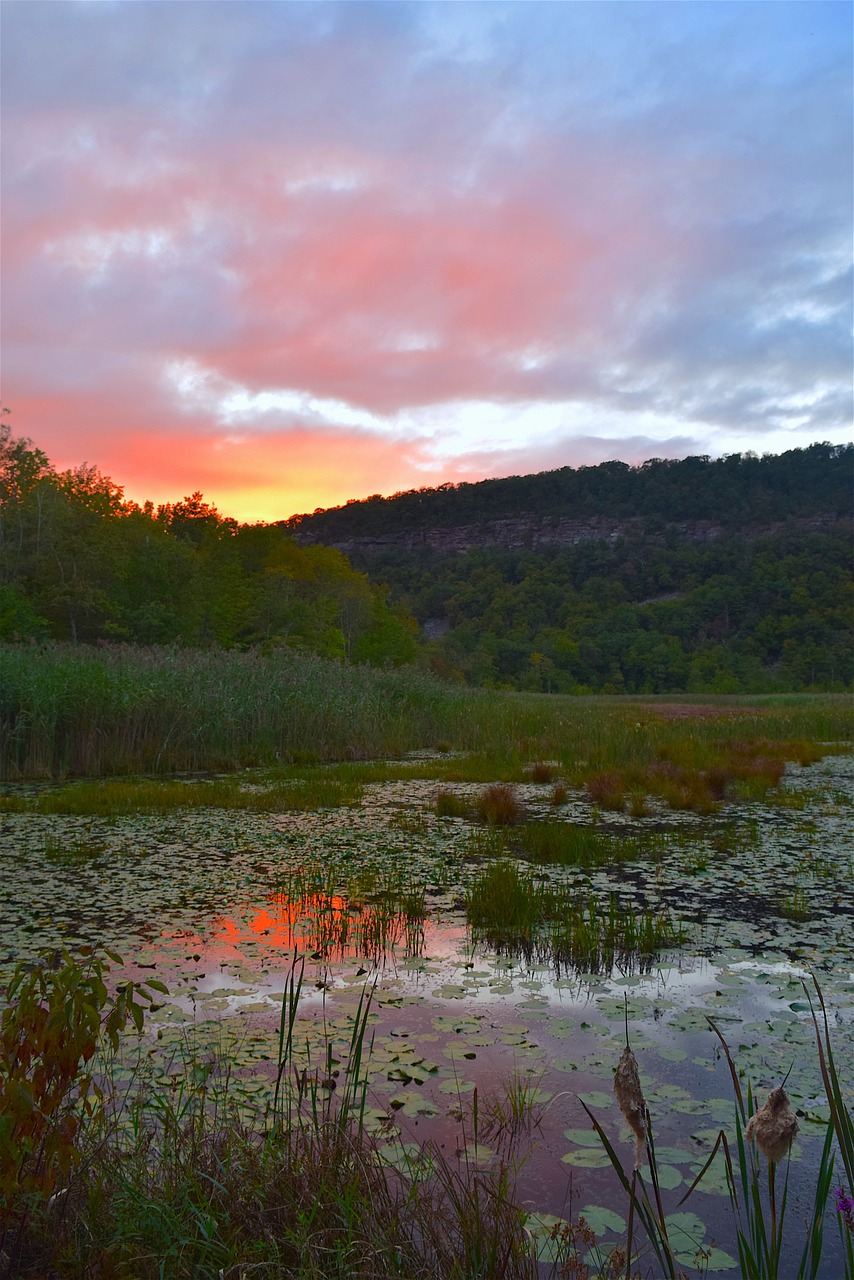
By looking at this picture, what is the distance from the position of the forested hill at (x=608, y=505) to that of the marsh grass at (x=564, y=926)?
7155 centimetres

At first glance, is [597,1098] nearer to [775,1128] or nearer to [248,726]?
[775,1128]

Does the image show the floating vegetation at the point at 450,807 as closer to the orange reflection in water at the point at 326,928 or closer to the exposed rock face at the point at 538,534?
the orange reflection in water at the point at 326,928

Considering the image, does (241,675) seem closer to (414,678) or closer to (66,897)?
(414,678)

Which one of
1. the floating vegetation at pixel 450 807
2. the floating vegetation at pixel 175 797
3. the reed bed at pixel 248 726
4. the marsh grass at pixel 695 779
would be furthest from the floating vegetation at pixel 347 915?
the reed bed at pixel 248 726

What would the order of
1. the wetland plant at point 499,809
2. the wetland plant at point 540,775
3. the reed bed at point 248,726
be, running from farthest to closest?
1. the reed bed at point 248,726
2. the wetland plant at point 540,775
3. the wetland plant at point 499,809

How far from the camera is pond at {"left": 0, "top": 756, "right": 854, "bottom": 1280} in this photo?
2656mm

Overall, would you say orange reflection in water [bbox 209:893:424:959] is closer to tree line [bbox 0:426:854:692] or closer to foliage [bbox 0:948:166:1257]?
foliage [bbox 0:948:166:1257]

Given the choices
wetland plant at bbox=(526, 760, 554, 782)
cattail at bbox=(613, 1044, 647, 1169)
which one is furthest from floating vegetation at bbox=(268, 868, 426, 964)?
wetland plant at bbox=(526, 760, 554, 782)

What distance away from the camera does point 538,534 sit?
90.8 m

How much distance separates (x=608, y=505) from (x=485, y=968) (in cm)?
8719

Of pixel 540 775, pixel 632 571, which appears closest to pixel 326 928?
pixel 540 775

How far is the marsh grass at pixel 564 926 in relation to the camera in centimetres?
429

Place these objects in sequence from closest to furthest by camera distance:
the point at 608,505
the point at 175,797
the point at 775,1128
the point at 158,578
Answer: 1. the point at 775,1128
2. the point at 175,797
3. the point at 158,578
4. the point at 608,505

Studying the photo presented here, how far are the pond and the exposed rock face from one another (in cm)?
6957
